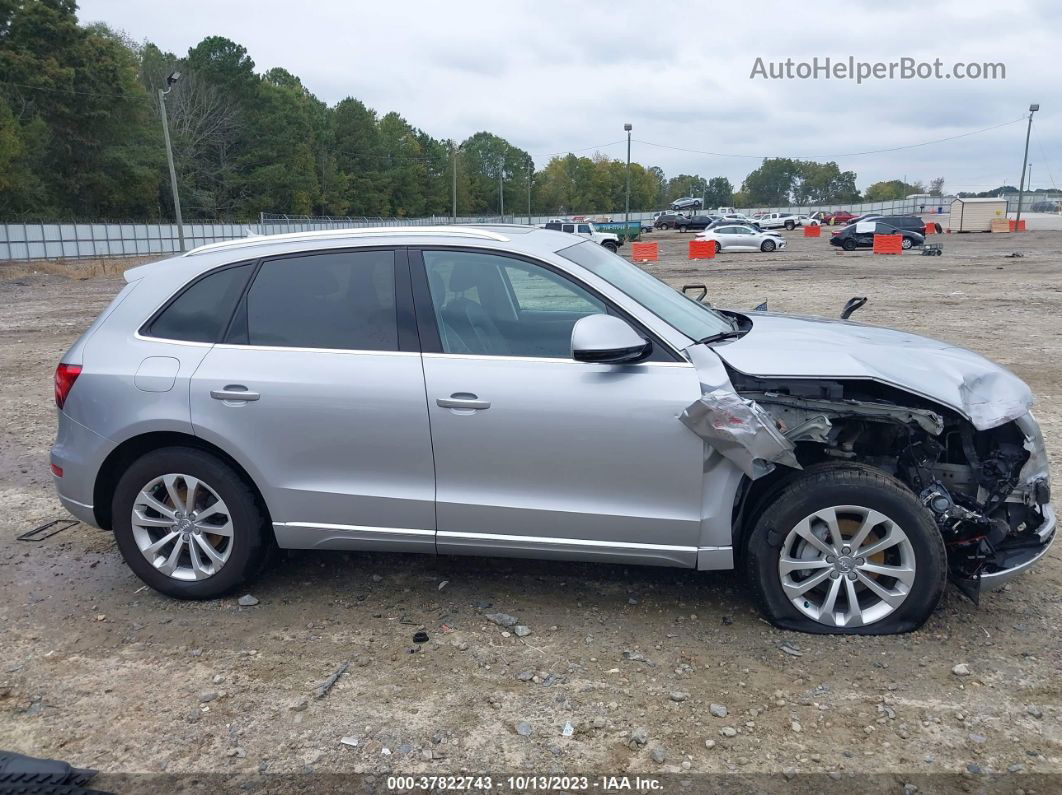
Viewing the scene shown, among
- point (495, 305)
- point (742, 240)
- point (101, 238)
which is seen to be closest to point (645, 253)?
point (742, 240)

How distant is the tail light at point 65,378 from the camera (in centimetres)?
436

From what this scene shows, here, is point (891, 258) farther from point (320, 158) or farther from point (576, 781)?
point (320, 158)

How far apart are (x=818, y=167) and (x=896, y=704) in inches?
6939

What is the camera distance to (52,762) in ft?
9.98

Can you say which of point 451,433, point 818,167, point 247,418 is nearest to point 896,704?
point 451,433

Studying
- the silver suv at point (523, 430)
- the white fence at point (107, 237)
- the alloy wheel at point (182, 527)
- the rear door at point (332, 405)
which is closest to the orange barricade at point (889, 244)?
the white fence at point (107, 237)

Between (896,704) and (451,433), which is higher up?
(451,433)

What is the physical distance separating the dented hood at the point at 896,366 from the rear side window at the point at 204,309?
2415 millimetres

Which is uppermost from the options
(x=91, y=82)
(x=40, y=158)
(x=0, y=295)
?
(x=91, y=82)

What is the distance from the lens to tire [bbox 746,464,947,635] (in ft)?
12.1

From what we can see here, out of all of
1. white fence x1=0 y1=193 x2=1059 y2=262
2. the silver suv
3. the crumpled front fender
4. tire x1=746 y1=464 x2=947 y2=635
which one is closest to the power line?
white fence x1=0 y1=193 x2=1059 y2=262

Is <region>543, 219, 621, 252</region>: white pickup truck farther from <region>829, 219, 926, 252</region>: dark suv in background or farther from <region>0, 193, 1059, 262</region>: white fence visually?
<region>829, 219, 926, 252</region>: dark suv in background

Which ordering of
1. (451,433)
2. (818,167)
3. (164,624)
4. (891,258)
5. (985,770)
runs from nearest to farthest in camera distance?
(985,770) < (451,433) < (164,624) < (891,258) < (818,167)

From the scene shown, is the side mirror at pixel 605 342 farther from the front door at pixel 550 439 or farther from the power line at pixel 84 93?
the power line at pixel 84 93
